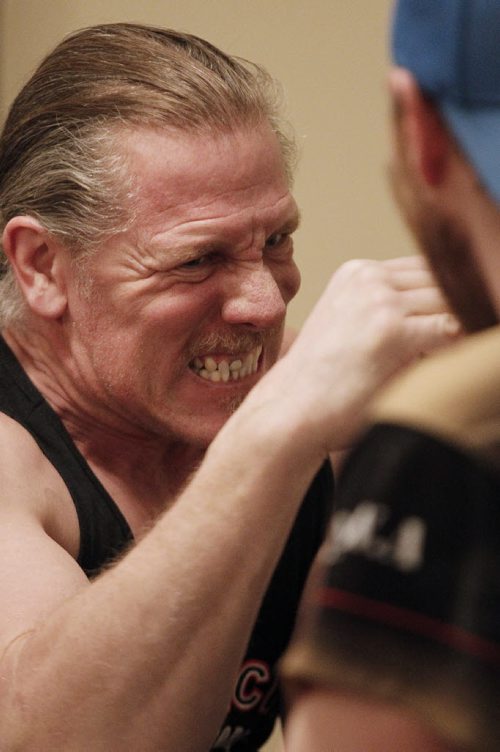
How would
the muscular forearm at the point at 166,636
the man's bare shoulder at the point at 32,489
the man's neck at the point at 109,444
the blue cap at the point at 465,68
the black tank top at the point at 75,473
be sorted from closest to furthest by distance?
the blue cap at the point at 465,68 < the muscular forearm at the point at 166,636 < the man's bare shoulder at the point at 32,489 < the black tank top at the point at 75,473 < the man's neck at the point at 109,444

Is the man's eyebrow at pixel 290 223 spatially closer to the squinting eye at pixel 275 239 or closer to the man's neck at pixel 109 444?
the squinting eye at pixel 275 239

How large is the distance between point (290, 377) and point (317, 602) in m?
0.52

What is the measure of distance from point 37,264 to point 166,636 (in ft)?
2.12

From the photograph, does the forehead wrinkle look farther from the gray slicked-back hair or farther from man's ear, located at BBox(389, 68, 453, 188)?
man's ear, located at BBox(389, 68, 453, 188)

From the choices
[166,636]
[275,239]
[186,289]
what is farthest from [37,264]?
[166,636]

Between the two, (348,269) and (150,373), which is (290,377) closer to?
(348,269)

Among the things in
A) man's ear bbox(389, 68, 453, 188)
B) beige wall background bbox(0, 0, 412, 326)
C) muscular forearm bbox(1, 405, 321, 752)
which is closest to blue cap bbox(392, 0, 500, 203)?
man's ear bbox(389, 68, 453, 188)

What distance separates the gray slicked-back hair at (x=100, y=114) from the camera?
148cm

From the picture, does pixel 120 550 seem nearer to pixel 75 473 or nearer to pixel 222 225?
pixel 75 473

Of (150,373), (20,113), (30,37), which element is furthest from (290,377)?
(30,37)

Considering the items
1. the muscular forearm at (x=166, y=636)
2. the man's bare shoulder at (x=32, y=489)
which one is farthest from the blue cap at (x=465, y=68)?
the man's bare shoulder at (x=32, y=489)

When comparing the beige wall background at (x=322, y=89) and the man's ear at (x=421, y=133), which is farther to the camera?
the beige wall background at (x=322, y=89)

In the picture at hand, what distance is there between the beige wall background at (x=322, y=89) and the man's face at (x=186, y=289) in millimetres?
747

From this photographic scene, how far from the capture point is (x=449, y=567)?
1.48ft
